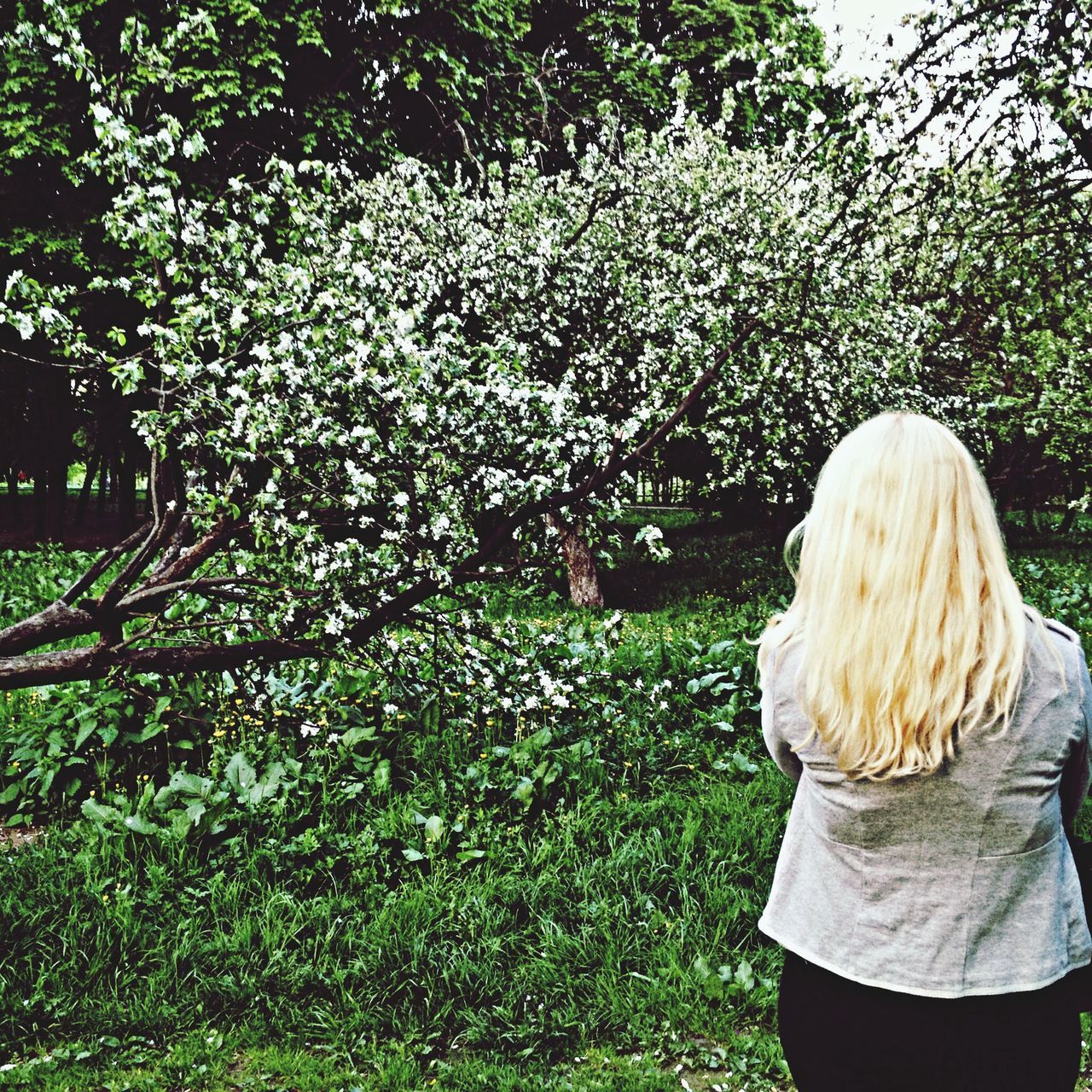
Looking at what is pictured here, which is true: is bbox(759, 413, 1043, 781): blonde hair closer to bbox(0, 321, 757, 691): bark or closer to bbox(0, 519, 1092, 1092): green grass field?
bbox(0, 519, 1092, 1092): green grass field

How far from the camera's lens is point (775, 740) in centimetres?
189

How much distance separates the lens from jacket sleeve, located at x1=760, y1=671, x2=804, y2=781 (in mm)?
1856

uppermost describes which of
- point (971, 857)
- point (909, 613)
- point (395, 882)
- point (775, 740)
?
point (909, 613)

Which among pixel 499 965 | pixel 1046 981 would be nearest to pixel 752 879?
pixel 499 965

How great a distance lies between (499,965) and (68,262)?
13729mm

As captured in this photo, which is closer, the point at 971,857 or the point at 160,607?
the point at 971,857

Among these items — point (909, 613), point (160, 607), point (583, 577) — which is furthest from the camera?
point (583, 577)

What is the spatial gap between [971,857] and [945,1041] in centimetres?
37

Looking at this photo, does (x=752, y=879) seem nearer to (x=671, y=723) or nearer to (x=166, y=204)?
(x=671, y=723)

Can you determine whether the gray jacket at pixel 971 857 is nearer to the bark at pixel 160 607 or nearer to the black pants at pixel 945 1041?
the black pants at pixel 945 1041

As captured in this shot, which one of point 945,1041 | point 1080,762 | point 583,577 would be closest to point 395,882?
point 945,1041

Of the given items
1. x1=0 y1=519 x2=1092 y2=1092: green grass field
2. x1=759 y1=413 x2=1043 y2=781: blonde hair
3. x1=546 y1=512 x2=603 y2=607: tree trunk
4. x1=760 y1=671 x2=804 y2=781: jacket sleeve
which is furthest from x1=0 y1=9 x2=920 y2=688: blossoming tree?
x1=546 y1=512 x2=603 y2=607: tree trunk

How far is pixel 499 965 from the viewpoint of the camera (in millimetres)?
4281

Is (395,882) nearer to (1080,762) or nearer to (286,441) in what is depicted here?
(286,441)
